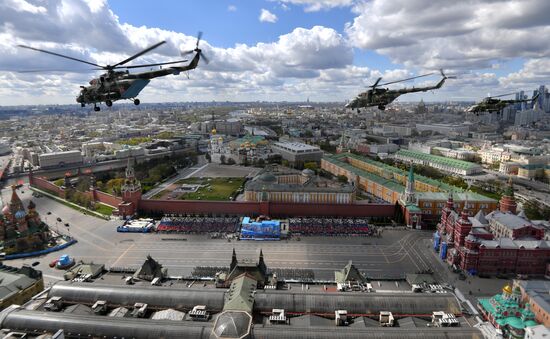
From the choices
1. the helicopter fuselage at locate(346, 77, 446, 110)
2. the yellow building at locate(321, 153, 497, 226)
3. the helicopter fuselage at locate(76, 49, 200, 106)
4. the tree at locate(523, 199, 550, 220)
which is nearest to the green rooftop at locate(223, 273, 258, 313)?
the helicopter fuselage at locate(76, 49, 200, 106)

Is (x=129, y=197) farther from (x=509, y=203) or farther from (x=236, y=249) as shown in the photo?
(x=509, y=203)

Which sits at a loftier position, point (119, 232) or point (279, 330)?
point (279, 330)

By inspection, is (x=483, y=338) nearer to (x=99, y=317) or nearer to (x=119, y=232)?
(x=99, y=317)

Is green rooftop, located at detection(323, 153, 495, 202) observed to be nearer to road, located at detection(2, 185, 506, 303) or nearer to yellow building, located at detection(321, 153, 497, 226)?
yellow building, located at detection(321, 153, 497, 226)

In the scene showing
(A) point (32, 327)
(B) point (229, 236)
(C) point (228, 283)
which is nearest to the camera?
(A) point (32, 327)

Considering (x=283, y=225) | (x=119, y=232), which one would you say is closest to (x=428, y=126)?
(x=283, y=225)

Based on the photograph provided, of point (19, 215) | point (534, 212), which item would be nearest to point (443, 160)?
point (534, 212)
